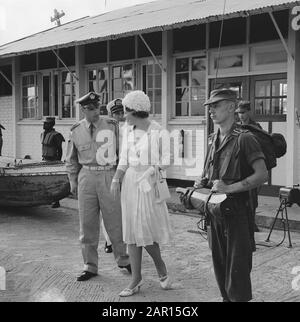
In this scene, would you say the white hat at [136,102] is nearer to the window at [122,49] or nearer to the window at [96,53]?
the window at [122,49]

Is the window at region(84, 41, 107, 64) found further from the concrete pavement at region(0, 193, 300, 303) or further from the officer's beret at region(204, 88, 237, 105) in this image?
the officer's beret at region(204, 88, 237, 105)

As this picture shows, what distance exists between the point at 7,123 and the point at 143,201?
517 inches

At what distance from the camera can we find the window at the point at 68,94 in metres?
14.3

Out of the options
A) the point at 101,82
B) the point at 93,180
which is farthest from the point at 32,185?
the point at 101,82

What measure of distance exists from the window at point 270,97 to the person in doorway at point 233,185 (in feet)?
19.5

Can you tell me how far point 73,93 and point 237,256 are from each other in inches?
442

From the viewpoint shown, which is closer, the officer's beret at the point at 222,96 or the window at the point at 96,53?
the officer's beret at the point at 222,96

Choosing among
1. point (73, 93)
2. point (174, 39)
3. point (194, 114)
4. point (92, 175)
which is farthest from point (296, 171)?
point (73, 93)

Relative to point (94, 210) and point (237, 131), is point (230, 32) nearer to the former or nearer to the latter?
point (94, 210)

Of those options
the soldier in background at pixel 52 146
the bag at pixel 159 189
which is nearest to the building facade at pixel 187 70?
the soldier in background at pixel 52 146

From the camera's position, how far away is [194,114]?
36.8ft

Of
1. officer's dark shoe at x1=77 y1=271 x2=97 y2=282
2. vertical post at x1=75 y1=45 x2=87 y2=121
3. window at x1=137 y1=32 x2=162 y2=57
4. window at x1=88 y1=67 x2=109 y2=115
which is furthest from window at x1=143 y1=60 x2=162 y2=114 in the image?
officer's dark shoe at x1=77 y1=271 x2=97 y2=282

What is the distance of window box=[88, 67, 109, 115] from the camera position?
1327 centimetres

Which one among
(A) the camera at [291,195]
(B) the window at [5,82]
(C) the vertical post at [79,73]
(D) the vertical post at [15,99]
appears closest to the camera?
(A) the camera at [291,195]
